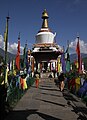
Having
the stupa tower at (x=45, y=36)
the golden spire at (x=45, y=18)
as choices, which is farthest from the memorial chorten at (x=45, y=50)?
the golden spire at (x=45, y=18)

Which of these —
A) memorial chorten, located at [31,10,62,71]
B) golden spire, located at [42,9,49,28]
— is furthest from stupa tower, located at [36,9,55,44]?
golden spire, located at [42,9,49,28]

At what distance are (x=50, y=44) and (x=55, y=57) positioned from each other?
3303 millimetres

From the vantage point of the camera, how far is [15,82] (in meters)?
19.8

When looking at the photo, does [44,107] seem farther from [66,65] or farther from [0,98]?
[66,65]

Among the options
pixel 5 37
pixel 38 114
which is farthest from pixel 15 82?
pixel 38 114

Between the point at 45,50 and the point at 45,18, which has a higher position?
the point at 45,18

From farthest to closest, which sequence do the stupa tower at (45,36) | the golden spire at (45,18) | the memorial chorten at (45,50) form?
1. the golden spire at (45,18)
2. the stupa tower at (45,36)
3. the memorial chorten at (45,50)

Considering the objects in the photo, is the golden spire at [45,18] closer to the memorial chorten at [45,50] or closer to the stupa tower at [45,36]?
the stupa tower at [45,36]

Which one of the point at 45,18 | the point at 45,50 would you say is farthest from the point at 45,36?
the point at 45,18

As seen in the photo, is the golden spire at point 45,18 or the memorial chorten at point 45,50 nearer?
the memorial chorten at point 45,50

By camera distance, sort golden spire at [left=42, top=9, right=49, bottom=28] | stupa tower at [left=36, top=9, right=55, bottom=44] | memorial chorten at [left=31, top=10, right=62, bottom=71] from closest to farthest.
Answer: memorial chorten at [left=31, top=10, right=62, bottom=71], stupa tower at [left=36, top=9, right=55, bottom=44], golden spire at [left=42, top=9, right=49, bottom=28]

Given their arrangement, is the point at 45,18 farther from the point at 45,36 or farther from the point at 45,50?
the point at 45,50

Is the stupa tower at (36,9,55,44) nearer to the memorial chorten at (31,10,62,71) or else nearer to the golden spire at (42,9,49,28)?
the memorial chorten at (31,10,62,71)

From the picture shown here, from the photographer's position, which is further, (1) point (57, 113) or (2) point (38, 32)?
(2) point (38, 32)
